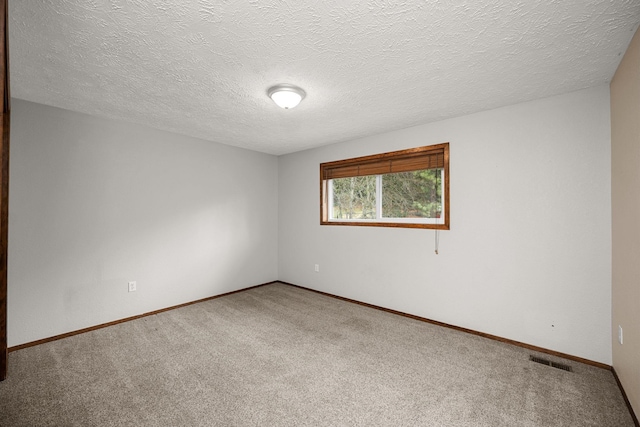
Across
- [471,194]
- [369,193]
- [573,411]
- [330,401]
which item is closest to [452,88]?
[471,194]

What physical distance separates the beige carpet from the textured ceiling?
2304 mm

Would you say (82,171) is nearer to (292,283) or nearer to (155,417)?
(155,417)

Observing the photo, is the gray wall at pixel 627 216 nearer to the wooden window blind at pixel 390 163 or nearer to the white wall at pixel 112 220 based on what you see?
the wooden window blind at pixel 390 163

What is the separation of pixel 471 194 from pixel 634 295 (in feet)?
4.78

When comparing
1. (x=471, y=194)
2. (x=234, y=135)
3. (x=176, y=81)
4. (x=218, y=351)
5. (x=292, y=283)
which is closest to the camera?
(x=176, y=81)

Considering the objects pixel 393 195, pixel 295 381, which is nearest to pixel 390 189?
pixel 393 195

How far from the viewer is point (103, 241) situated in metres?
3.13

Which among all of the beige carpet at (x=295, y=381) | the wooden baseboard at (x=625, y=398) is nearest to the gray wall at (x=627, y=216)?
the wooden baseboard at (x=625, y=398)

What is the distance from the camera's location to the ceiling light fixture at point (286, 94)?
2.35 meters

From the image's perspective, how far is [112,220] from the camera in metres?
3.20

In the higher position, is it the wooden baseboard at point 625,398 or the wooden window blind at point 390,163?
the wooden window blind at point 390,163

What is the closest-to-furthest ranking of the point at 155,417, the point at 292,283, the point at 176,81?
1. the point at 155,417
2. the point at 176,81
3. the point at 292,283

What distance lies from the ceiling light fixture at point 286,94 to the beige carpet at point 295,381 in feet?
7.27

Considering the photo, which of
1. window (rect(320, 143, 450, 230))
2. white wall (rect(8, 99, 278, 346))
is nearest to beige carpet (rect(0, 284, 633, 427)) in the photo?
white wall (rect(8, 99, 278, 346))
